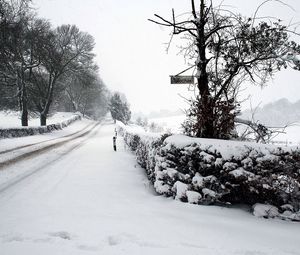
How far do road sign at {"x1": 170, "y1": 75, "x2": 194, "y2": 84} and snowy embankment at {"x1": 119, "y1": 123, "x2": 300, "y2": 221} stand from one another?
1.76 m

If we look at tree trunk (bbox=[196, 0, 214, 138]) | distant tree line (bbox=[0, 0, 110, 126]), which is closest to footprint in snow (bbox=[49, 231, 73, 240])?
tree trunk (bbox=[196, 0, 214, 138])

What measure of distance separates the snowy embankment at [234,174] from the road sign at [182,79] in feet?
5.77

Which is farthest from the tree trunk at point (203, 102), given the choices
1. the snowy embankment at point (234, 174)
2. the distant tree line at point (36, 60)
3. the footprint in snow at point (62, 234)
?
the distant tree line at point (36, 60)

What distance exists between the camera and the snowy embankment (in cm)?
489

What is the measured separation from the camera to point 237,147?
5238 millimetres

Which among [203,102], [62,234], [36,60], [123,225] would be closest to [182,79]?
[203,102]

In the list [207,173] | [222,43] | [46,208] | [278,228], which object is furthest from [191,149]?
[222,43]

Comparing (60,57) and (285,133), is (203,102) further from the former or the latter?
(60,57)

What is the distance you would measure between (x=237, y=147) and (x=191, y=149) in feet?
2.99

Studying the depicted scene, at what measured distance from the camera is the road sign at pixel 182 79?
7.23 meters

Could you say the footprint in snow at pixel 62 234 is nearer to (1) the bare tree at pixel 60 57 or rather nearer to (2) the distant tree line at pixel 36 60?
(2) the distant tree line at pixel 36 60

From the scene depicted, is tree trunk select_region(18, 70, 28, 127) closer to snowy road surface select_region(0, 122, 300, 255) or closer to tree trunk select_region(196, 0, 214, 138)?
snowy road surface select_region(0, 122, 300, 255)

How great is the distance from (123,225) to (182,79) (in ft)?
13.3

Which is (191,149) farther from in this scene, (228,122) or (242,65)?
(242,65)
